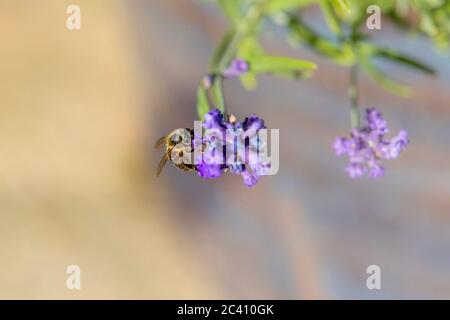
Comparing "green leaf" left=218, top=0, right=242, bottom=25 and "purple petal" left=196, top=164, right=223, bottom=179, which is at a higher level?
"green leaf" left=218, top=0, right=242, bottom=25

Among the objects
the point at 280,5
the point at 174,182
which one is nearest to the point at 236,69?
the point at 280,5

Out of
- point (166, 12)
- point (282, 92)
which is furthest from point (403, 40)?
point (166, 12)

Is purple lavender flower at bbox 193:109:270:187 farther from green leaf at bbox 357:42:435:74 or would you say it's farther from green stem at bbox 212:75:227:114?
green leaf at bbox 357:42:435:74

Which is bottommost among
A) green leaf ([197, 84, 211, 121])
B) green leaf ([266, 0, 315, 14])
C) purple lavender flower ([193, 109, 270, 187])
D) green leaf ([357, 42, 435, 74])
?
purple lavender flower ([193, 109, 270, 187])

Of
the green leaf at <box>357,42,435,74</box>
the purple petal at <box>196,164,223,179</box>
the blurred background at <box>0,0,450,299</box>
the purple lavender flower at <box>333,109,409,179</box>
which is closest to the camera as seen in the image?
the purple petal at <box>196,164,223,179</box>

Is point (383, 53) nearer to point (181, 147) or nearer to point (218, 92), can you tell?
point (218, 92)

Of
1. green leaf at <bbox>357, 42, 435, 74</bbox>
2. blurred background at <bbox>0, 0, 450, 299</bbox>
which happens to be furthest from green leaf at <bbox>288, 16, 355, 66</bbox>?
blurred background at <bbox>0, 0, 450, 299</bbox>
